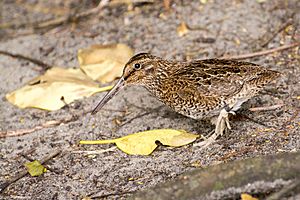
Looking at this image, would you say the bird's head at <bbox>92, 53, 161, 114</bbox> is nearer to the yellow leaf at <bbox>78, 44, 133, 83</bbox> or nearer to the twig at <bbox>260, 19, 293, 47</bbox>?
the yellow leaf at <bbox>78, 44, 133, 83</bbox>

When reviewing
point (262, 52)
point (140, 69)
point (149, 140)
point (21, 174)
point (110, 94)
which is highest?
point (140, 69)

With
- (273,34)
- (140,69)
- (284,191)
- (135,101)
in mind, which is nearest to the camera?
(284,191)

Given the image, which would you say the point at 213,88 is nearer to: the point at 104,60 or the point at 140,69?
the point at 140,69

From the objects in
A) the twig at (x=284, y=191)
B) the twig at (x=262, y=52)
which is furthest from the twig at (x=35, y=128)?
the twig at (x=284, y=191)

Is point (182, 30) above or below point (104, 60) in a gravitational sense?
above

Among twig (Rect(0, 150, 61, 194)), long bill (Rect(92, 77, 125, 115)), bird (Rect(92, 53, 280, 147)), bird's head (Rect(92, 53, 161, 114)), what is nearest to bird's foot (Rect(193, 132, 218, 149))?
bird (Rect(92, 53, 280, 147))

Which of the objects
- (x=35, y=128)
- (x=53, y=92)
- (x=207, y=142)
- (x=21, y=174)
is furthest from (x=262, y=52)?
(x=21, y=174)

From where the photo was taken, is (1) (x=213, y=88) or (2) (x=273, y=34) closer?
(1) (x=213, y=88)
